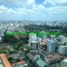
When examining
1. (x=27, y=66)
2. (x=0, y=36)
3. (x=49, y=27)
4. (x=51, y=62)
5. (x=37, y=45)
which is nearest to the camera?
(x=27, y=66)

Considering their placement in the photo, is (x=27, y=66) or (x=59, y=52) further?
(x=59, y=52)

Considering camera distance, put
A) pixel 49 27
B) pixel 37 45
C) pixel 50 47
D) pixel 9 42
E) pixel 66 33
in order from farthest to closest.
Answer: pixel 49 27 < pixel 66 33 < pixel 9 42 < pixel 37 45 < pixel 50 47

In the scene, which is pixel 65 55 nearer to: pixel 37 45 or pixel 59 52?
pixel 59 52

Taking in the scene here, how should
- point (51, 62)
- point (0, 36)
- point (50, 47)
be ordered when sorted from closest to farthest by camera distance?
point (51, 62) < point (50, 47) < point (0, 36)

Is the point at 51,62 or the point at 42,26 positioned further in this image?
the point at 42,26

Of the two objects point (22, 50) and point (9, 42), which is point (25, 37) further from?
point (22, 50)

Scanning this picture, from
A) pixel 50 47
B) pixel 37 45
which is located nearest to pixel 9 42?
pixel 37 45

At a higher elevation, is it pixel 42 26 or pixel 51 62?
pixel 42 26

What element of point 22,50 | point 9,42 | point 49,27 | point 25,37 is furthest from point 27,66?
point 49,27

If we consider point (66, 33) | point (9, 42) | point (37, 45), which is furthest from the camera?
point (66, 33)
